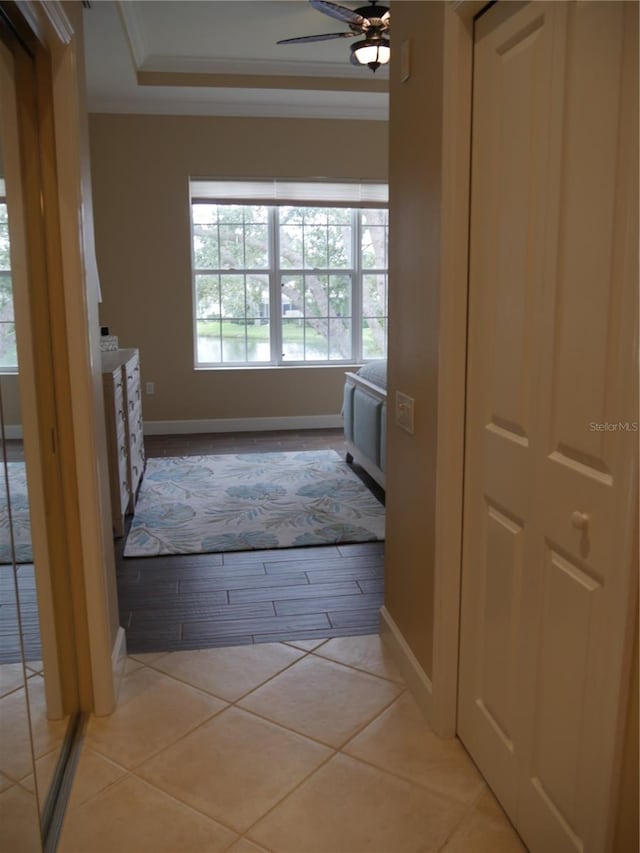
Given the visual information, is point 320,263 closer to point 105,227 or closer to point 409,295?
Result: point 105,227

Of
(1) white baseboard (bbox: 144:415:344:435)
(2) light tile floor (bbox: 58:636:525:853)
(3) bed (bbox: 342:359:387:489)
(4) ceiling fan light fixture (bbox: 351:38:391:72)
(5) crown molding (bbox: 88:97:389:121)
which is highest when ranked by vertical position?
(5) crown molding (bbox: 88:97:389:121)

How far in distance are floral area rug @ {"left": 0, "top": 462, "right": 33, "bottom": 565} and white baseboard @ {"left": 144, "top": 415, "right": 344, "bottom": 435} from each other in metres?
4.90

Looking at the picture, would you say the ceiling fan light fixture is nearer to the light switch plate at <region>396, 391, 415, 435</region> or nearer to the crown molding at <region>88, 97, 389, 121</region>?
the crown molding at <region>88, 97, 389, 121</region>

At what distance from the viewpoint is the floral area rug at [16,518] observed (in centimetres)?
153

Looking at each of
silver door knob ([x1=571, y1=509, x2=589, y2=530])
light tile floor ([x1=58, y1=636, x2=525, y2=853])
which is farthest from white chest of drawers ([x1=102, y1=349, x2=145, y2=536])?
silver door knob ([x1=571, y1=509, x2=589, y2=530])

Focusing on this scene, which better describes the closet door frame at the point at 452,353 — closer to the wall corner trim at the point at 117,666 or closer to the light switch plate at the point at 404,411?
the light switch plate at the point at 404,411

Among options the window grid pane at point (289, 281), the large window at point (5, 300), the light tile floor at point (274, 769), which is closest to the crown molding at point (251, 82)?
the window grid pane at point (289, 281)

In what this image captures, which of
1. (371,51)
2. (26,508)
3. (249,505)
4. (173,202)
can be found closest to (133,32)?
(173,202)

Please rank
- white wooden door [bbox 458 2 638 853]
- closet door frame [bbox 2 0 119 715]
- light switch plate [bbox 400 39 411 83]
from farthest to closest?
light switch plate [bbox 400 39 411 83] → closet door frame [bbox 2 0 119 715] → white wooden door [bbox 458 2 638 853]

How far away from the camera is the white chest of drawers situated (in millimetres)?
3805

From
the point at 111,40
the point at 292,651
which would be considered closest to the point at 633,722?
the point at 292,651

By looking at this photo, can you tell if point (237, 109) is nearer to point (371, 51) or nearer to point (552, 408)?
point (371, 51)

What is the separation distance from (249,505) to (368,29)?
114 inches

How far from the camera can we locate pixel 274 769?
6.72 ft
